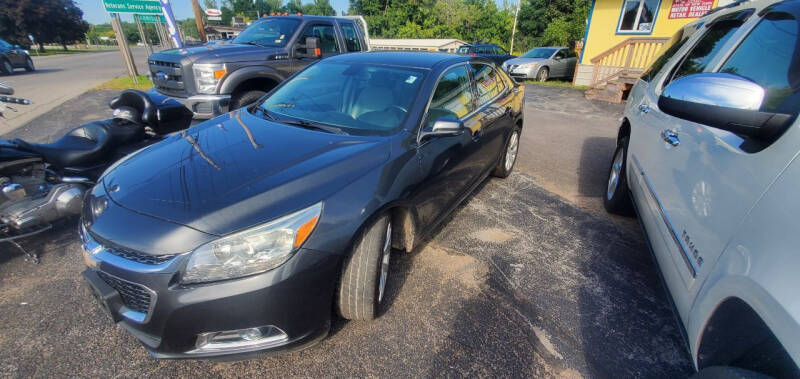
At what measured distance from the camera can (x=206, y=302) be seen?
1.51 meters

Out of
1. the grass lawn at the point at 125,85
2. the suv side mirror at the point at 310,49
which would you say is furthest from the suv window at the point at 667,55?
the grass lawn at the point at 125,85

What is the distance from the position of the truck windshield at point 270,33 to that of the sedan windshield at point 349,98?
3.49 meters

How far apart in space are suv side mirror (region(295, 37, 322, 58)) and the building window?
521 inches

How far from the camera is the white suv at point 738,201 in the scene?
1.05m

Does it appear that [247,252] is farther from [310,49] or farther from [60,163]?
[310,49]

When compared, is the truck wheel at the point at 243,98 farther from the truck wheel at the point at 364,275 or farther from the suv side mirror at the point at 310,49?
the truck wheel at the point at 364,275

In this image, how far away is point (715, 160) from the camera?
1621 millimetres

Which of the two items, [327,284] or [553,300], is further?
[553,300]

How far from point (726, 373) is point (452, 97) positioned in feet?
7.87

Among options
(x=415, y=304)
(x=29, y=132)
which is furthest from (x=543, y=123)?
(x=29, y=132)

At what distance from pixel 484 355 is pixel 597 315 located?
885 millimetres

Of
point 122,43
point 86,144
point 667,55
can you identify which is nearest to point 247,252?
point 86,144

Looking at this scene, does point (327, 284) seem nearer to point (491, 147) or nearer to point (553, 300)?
point (553, 300)

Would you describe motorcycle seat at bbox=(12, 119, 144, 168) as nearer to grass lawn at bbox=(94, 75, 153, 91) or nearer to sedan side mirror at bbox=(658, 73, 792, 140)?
sedan side mirror at bbox=(658, 73, 792, 140)
